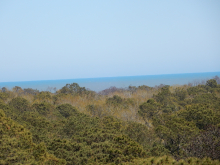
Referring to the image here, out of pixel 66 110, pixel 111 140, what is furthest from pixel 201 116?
pixel 66 110

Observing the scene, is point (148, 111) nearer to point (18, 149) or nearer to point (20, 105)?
point (20, 105)

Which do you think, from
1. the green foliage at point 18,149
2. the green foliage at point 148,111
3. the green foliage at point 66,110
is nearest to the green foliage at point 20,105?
the green foliage at point 66,110

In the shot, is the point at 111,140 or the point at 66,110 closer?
the point at 111,140

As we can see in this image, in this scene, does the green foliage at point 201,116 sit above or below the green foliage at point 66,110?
above

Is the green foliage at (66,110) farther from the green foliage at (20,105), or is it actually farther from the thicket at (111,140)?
the green foliage at (20,105)

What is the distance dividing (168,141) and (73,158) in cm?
526

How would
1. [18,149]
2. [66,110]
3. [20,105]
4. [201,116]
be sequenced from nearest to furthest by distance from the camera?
[18,149]
[201,116]
[66,110]
[20,105]

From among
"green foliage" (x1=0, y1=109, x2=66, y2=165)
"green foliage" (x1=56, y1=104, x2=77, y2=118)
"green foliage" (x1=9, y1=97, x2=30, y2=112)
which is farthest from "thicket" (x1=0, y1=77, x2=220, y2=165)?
"green foliage" (x1=9, y1=97, x2=30, y2=112)

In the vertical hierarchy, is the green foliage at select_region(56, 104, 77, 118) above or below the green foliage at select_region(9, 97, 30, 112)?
below

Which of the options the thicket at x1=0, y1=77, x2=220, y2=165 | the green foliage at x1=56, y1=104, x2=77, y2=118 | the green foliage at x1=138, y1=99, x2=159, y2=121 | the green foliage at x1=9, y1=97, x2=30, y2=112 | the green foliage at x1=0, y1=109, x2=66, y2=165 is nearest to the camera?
the green foliage at x1=0, y1=109, x2=66, y2=165

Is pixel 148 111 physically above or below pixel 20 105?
below

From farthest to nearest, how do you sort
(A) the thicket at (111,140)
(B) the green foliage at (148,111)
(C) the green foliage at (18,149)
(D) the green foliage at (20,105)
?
(D) the green foliage at (20,105) < (B) the green foliage at (148,111) < (A) the thicket at (111,140) < (C) the green foliage at (18,149)

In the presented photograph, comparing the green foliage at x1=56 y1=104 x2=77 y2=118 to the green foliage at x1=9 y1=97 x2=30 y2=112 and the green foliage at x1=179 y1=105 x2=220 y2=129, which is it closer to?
Result: the green foliage at x1=9 y1=97 x2=30 y2=112

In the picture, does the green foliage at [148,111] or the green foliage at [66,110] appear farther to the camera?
the green foliage at [66,110]
